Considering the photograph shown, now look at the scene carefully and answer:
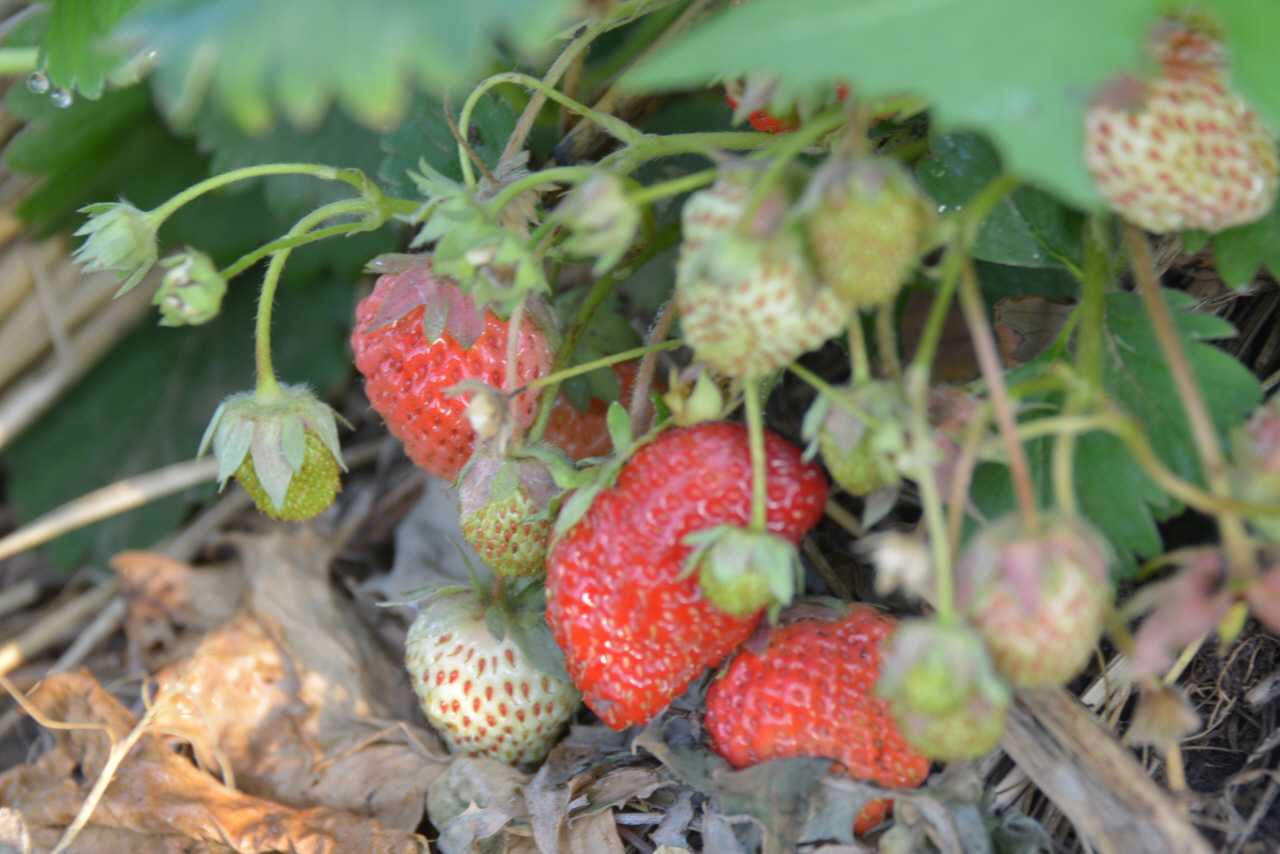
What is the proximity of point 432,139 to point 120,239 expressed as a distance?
41cm

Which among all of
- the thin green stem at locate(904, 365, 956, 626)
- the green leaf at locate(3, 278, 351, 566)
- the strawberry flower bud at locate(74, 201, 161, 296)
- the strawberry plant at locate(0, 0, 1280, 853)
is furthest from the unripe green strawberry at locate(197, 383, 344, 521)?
the green leaf at locate(3, 278, 351, 566)

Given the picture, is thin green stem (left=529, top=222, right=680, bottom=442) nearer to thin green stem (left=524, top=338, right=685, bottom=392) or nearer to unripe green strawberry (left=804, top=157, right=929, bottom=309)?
thin green stem (left=524, top=338, right=685, bottom=392)

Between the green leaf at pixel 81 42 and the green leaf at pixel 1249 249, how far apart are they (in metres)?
1.05

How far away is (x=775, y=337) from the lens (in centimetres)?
65

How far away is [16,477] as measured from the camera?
5.45ft

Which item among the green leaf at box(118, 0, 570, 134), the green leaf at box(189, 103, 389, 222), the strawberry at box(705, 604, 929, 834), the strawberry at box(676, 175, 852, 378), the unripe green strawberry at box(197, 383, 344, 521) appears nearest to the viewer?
the green leaf at box(118, 0, 570, 134)

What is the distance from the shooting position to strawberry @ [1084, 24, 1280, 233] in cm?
64

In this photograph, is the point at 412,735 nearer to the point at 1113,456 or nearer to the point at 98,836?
the point at 98,836

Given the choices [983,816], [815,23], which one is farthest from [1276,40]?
[983,816]

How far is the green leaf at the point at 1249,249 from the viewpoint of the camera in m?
0.79

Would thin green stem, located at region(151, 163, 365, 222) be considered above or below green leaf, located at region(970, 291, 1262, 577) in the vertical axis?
above

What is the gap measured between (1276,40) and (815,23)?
27 centimetres

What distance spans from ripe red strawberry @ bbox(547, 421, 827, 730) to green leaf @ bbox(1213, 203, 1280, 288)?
1.15ft

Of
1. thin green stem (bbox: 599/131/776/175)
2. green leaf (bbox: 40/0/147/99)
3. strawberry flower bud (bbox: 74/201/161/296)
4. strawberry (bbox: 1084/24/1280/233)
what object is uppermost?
green leaf (bbox: 40/0/147/99)
